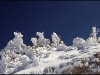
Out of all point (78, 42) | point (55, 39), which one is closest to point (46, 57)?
point (78, 42)

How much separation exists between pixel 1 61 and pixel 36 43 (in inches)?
357

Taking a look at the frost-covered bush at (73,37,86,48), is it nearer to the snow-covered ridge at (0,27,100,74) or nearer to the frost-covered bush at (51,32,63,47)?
the snow-covered ridge at (0,27,100,74)

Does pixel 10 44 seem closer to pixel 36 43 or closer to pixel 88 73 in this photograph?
pixel 36 43

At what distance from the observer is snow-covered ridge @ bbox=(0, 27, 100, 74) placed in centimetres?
2712

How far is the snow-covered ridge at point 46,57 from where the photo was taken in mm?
27122

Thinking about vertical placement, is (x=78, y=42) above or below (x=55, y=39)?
below

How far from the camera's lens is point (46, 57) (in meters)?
32.2

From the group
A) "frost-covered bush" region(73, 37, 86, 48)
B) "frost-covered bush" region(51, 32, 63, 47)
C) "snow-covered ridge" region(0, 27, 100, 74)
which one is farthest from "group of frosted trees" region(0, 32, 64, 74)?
"frost-covered bush" region(73, 37, 86, 48)

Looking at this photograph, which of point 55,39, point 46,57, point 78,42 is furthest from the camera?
point 55,39

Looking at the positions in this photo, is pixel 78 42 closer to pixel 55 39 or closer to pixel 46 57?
pixel 55 39

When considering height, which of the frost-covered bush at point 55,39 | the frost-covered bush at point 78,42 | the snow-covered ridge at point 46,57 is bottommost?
the snow-covered ridge at point 46,57

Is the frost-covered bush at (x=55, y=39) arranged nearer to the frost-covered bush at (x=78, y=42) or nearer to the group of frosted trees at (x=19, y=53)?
the group of frosted trees at (x=19, y=53)

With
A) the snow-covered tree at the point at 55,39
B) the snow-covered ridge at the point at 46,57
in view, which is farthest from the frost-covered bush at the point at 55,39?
the snow-covered ridge at the point at 46,57

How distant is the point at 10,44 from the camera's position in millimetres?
36188
